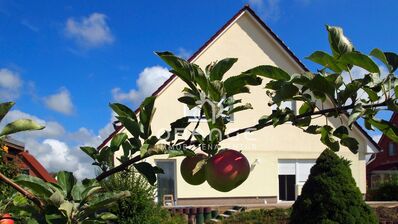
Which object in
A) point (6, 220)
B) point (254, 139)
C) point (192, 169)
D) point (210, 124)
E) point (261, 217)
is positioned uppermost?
point (254, 139)

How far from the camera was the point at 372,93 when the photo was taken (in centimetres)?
115

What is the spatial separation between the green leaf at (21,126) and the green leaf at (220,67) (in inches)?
14.8

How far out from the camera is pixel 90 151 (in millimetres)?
1255

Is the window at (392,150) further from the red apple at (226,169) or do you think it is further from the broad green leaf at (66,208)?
the broad green leaf at (66,208)

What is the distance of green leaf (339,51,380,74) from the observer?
104cm

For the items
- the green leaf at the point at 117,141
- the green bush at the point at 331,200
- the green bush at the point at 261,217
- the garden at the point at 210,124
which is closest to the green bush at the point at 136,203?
the green bush at the point at 331,200

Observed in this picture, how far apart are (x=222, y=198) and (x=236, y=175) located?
13.7 meters

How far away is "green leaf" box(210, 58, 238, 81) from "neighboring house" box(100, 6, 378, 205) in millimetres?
12767

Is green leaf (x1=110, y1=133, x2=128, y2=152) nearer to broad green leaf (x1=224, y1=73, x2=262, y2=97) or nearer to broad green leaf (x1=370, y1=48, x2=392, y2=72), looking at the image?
broad green leaf (x1=224, y1=73, x2=262, y2=97)

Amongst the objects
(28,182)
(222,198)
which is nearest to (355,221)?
(222,198)

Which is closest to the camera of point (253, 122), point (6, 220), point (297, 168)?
point (6, 220)

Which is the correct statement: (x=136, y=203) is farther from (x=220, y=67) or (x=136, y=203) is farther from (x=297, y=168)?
(x=297, y=168)

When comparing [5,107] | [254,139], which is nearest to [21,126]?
[5,107]

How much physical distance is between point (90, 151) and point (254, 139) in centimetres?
1430
